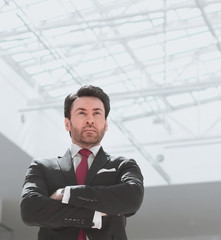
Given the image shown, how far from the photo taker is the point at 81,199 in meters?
4.75

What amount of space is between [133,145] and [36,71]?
441cm

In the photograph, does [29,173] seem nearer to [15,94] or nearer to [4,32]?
[4,32]

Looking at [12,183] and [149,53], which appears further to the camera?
[12,183]

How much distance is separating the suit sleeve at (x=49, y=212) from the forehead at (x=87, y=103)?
0.74 meters

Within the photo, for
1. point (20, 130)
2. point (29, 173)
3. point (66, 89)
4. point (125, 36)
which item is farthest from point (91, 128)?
point (66, 89)

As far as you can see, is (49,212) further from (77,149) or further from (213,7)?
(213,7)

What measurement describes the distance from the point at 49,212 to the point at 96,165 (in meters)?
0.54

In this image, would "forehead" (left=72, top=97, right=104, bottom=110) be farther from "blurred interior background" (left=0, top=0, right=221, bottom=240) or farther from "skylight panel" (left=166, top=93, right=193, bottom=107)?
"skylight panel" (left=166, top=93, right=193, bottom=107)

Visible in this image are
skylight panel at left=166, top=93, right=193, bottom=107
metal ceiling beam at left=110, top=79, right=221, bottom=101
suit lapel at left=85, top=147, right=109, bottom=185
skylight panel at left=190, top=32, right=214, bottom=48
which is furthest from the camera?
skylight panel at left=166, top=93, right=193, bottom=107

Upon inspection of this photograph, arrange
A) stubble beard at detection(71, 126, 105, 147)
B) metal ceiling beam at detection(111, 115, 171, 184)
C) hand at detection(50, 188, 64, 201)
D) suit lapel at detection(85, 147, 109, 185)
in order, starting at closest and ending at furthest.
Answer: hand at detection(50, 188, 64, 201) → suit lapel at detection(85, 147, 109, 185) → stubble beard at detection(71, 126, 105, 147) → metal ceiling beam at detection(111, 115, 171, 184)

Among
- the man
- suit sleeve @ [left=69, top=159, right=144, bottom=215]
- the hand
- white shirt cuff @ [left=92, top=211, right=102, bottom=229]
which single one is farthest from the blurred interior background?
white shirt cuff @ [left=92, top=211, right=102, bottom=229]

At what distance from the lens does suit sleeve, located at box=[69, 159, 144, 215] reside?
15.6 ft

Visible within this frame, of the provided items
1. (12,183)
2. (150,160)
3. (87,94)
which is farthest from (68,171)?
(12,183)

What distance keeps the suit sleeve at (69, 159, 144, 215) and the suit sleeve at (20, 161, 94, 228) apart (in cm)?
7
